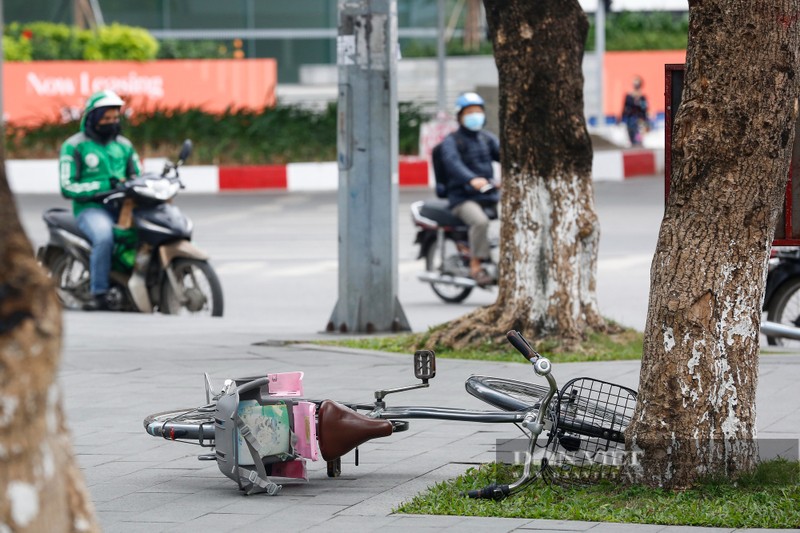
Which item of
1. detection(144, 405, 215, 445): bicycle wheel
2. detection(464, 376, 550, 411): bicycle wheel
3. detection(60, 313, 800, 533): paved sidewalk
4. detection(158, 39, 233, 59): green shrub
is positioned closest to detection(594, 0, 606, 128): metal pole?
detection(158, 39, 233, 59): green shrub

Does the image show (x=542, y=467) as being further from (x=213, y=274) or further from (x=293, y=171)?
(x=293, y=171)

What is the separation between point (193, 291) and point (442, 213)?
2.51 m

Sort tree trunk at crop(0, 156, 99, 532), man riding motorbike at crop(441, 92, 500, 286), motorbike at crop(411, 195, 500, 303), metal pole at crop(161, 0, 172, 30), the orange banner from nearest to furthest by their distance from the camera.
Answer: tree trunk at crop(0, 156, 99, 532) < man riding motorbike at crop(441, 92, 500, 286) < motorbike at crop(411, 195, 500, 303) < the orange banner < metal pole at crop(161, 0, 172, 30)

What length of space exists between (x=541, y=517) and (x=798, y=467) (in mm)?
1100

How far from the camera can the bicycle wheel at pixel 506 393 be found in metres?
5.80

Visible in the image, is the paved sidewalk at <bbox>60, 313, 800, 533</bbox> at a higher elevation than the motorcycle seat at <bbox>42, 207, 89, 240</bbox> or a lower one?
lower

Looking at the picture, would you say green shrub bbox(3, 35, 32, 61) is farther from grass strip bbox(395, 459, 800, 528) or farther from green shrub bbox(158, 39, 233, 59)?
grass strip bbox(395, 459, 800, 528)

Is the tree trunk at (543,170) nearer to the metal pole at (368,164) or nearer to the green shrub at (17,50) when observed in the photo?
the metal pole at (368,164)

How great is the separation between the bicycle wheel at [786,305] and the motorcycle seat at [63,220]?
206 inches

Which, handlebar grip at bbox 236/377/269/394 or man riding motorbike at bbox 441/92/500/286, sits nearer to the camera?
handlebar grip at bbox 236/377/269/394

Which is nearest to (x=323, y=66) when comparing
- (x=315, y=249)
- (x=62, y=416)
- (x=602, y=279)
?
(x=315, y=249)

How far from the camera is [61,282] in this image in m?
12.5

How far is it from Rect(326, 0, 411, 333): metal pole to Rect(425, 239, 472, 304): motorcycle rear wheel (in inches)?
90.0

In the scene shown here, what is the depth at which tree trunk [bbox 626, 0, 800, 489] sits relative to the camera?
17.7ft
